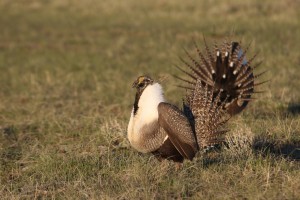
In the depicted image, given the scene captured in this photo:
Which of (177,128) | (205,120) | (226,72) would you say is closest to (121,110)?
(226,72)

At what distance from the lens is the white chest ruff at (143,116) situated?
3.65m

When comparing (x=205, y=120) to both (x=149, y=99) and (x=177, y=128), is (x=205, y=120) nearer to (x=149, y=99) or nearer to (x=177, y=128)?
(x=177, y=128)

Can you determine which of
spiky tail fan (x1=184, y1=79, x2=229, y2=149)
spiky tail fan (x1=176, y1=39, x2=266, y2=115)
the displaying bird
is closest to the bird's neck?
the displaying bird

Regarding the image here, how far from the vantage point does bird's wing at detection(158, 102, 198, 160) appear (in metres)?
3.61

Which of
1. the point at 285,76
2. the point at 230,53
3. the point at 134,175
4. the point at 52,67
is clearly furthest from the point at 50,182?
the point at 52,67

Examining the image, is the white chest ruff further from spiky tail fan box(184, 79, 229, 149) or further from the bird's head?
spiky tail fan box(184, 79, 229, 149)

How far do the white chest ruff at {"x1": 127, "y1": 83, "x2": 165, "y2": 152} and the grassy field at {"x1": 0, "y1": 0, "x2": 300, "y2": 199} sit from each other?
0.61 feet

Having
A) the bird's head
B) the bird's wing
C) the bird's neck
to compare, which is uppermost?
the bird's head

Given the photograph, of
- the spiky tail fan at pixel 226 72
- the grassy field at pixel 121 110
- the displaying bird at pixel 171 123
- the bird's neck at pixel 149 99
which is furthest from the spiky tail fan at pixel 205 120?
the spiky tail fan at pixel 226 72

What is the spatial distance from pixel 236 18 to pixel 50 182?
34.0 ft

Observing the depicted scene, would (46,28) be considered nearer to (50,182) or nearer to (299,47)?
(299,47)

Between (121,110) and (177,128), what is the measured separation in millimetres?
2558

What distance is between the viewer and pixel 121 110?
20.2 ft

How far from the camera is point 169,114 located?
3.60 m
